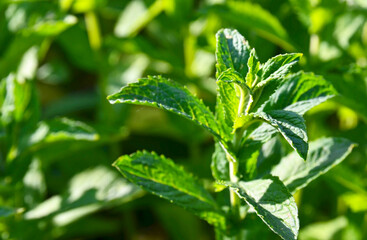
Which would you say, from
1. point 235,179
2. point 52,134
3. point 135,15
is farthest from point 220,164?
point 135,15

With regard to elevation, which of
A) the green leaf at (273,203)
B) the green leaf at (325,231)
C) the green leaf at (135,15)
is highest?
the green leaf at (135,15)

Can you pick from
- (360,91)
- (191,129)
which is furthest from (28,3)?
(360,91)

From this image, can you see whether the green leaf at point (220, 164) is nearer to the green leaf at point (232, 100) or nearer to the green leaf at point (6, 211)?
the green leaf at point (232, 100)

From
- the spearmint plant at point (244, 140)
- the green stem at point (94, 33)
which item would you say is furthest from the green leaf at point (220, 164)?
the green stem at point (94, 33)

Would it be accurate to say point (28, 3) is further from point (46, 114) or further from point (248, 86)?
point (248, 86)

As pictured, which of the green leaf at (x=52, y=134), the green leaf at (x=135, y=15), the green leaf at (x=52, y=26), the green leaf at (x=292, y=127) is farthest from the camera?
the green leaf at (x=135, y=15)

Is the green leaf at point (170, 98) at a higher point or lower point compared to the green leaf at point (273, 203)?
higher
